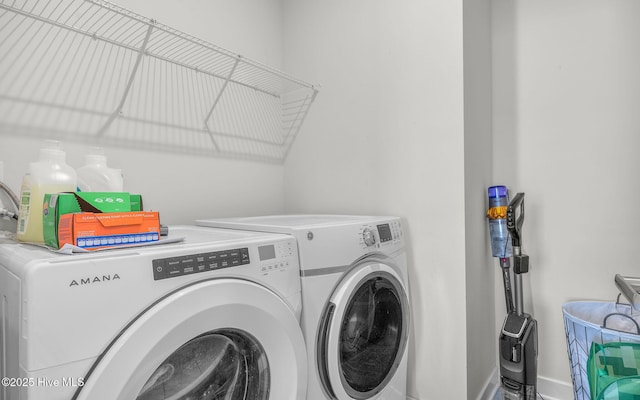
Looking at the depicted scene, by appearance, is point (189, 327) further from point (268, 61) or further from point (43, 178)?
point (268, 61)

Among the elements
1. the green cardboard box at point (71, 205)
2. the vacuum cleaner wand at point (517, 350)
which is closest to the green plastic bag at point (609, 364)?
the vacuum cleaner wand at point (517, 350)

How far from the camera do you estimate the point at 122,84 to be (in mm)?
1456

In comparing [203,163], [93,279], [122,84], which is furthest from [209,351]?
[122,84]

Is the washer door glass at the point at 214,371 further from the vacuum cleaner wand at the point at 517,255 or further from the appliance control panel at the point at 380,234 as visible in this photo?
the vacuum cleaner wand at the point at 517,255

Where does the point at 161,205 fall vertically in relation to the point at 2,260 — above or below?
above

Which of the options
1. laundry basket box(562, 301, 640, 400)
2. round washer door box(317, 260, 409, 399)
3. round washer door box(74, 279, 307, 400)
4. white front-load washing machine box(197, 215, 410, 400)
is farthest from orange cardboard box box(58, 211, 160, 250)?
laundry basket box(562, 301, 640, 400)

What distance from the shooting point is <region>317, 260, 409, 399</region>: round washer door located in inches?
44.8

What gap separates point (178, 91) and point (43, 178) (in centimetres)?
88

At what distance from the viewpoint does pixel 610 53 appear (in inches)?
64.7

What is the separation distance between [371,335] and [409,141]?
3.03ft

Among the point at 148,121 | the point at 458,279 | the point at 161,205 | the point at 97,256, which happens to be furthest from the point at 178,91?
the point at 458,279

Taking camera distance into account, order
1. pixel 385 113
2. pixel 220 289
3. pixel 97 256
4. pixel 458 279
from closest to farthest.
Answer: pixel 97 256, pixel 220 289, pixel 458 279, pixel 385 113

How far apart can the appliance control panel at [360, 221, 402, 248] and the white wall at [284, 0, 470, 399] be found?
0.53ft

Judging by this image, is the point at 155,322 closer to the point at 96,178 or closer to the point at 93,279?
the point at 93,279
